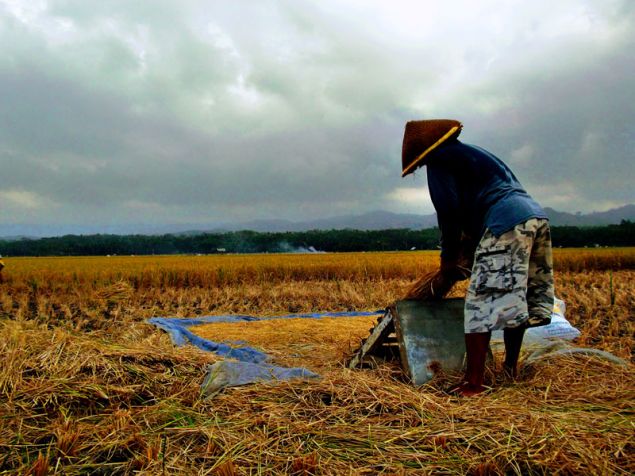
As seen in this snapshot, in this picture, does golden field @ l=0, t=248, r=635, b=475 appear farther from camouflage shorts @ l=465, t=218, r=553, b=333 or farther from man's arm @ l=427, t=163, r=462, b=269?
man's arm @ l=427, t=163, r=462, b=269

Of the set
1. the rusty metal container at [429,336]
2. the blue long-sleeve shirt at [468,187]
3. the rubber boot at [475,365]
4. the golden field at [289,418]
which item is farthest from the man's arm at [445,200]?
the golden field at [289,418]

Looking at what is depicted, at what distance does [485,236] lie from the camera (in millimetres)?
2545

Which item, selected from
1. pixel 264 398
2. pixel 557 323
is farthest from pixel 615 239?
pixel 264 398

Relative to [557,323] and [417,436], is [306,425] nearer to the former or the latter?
[417,436]

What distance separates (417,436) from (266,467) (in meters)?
0.61

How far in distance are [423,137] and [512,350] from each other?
4.47 feet

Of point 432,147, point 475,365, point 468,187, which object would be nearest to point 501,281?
point 475,365

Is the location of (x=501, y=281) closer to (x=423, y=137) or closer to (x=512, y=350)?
(x=512, y=350)

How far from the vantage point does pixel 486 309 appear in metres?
2.48

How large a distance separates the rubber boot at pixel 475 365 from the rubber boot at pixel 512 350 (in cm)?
39

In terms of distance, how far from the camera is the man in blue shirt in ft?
8.10

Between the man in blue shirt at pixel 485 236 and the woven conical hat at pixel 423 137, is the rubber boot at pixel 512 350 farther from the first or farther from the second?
the woven conical hat at pixel 423 137

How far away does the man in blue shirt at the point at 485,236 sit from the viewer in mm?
2469

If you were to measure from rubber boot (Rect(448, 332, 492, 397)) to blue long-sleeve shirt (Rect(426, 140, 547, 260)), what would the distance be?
23.6 inches
